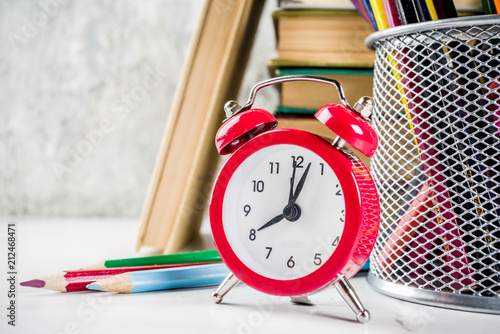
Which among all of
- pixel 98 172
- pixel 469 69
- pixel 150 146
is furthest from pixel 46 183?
pixel 469 69

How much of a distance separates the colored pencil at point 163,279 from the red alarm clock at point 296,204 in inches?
2.5

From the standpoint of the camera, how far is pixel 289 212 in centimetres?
47

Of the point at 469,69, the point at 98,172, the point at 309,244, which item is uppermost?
the point at 469,69

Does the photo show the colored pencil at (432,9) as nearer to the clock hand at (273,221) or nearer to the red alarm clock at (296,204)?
the red alarm clock at (296,204)

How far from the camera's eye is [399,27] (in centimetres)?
48

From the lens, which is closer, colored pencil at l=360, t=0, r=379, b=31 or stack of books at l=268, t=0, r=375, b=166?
colored pencil at l=360, t=0, r=379, b=31

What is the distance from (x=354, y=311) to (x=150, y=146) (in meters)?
0.79

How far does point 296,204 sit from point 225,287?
0.11 metres

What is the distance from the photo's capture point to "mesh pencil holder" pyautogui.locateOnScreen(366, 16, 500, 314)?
461mm

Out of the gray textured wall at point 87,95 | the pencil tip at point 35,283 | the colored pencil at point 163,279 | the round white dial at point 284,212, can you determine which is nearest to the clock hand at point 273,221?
the round white dial at point 284,212

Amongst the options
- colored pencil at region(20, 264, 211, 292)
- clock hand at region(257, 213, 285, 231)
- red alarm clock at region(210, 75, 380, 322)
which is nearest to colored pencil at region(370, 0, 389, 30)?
red alarm clock at region(210, 75, 380, 322)

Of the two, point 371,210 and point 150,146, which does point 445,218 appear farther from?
point 150,146

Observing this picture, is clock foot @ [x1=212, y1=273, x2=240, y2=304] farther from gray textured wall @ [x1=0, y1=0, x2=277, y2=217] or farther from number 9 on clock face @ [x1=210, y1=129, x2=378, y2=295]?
gray textured wall @ [x1=0, y1=0, x2=277, y2=217]

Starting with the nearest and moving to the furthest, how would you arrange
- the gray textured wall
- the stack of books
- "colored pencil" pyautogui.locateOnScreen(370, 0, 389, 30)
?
1. "colored pencil" pyautogui.locateOnScreen(370, 0, 389, 30)
2. the stack of books
3. the gray textured wall
